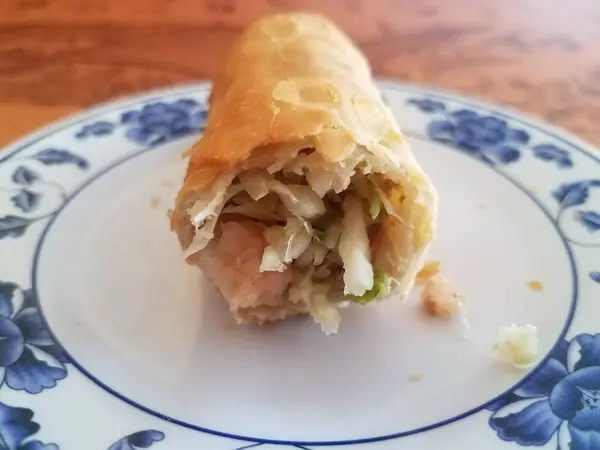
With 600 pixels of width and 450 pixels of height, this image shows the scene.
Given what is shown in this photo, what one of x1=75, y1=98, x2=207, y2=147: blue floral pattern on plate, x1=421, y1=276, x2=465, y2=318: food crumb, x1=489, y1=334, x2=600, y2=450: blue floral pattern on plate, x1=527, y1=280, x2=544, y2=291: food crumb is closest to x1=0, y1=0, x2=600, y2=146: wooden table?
x1=75, y1=98, x2=207, y2=147: blue floral pattern on plate

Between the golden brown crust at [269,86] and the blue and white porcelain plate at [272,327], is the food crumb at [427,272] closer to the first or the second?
the blue and white porcelain plate at [272,327]

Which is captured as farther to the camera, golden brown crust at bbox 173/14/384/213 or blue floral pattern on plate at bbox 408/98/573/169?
blue floral pattern on plate at bbox 408/98/573/169

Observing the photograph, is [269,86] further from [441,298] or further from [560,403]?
[560,403]

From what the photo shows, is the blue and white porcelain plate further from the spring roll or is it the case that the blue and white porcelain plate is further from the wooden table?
the wooden table

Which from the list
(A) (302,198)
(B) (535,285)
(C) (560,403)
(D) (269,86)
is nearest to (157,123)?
(D) (269,86)

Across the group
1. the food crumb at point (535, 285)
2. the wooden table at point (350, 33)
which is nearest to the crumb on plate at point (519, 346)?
the food crumb at point (535, 285)

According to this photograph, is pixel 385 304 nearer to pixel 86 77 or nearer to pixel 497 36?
pixel 86 77
